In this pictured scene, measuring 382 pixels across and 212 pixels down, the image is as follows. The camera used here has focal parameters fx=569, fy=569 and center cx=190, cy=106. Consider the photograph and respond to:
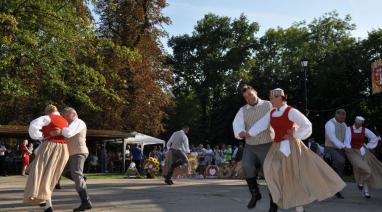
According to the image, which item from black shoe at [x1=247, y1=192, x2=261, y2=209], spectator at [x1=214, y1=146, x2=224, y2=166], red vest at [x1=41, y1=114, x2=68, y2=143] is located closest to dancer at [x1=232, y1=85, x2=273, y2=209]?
Result: black shoe at [x1=247, y1=192, x2=261, y2=209]

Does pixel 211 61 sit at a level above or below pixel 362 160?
above

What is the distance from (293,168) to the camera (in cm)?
841

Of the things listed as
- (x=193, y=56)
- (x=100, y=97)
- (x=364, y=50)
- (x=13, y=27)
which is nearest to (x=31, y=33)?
(x=13, y=27)

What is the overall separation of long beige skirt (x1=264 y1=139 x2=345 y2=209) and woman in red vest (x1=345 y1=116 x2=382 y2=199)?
3.72 meters

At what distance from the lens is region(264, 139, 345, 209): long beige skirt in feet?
27.0

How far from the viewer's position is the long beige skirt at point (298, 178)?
27.0ft

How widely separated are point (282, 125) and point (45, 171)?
3.85 metres

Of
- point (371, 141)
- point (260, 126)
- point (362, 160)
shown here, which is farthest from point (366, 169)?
point (260, 126)

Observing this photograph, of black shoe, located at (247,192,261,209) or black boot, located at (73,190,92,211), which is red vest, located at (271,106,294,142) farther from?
black boot, located at (73,190,92,211)

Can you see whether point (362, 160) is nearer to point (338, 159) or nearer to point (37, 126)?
point (338, 159)

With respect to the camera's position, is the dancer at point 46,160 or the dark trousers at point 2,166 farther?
the dark trousers at point 2,166

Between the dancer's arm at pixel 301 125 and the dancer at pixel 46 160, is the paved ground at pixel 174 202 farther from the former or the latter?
the dancer's arm at pixel 301 125

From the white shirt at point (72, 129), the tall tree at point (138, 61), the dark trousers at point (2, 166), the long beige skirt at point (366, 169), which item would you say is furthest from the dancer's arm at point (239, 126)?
the tall tree at point (138, 61)

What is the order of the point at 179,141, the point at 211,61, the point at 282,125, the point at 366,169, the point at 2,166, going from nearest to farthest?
the point at 282,125 < the point at 366,169 < the point at 179,141 < the point at 2,166 < the point at 211,61
